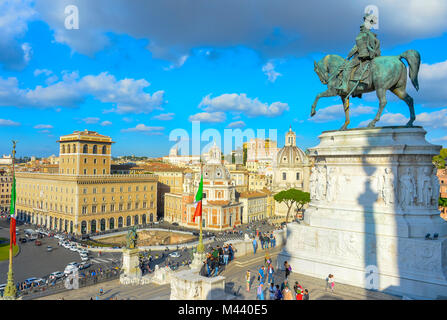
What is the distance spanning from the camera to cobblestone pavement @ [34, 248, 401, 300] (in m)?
12.6

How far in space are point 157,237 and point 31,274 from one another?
2324cm

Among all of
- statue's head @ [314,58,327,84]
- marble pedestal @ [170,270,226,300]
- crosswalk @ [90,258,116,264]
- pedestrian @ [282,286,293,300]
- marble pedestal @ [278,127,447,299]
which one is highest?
statue's head @ [314,58,327,84]

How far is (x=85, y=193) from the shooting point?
56.0 m

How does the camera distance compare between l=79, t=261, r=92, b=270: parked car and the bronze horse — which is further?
l=79, t=261, r=92, b=270: parked car


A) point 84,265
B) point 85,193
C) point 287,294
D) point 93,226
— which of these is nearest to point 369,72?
point 287,294

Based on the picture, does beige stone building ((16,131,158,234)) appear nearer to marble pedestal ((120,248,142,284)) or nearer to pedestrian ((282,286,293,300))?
marble pedestal ((120,248,142,284))

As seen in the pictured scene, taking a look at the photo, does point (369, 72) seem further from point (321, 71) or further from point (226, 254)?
point (226, 254)

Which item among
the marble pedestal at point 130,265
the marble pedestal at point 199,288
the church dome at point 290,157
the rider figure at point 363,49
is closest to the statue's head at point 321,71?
the rider figure at point 363,49

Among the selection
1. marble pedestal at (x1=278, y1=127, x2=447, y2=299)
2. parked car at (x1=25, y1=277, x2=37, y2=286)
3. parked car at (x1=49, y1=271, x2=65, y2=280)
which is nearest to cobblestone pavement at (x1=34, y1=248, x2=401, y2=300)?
marble pedestal at (x1=278, y1=127, x2=447, y2=299)

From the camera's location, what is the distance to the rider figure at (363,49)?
15359mm

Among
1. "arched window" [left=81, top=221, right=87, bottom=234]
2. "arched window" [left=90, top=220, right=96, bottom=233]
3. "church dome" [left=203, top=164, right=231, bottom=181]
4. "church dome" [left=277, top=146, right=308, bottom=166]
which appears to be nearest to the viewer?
"arched window" [left=81, top=221, right=87, bottom=234]

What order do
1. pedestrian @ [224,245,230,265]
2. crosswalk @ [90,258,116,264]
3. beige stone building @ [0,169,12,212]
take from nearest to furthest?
pedestrian @ [224,245,230,265], crosswalk @ [90,258,116,264], beige stone building @ [0,169,12,212]

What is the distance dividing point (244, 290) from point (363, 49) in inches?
455
